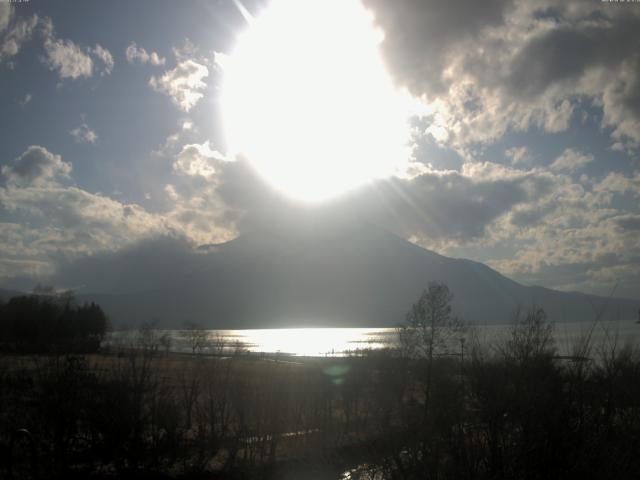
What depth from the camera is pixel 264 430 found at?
2812cm

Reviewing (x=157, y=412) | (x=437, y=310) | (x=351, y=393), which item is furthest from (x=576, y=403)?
(x=437, y=310)

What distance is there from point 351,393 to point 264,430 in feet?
41.8

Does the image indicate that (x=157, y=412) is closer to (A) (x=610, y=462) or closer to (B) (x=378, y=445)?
(B) (x=378, y=445)

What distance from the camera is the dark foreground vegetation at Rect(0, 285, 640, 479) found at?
25.8 ft

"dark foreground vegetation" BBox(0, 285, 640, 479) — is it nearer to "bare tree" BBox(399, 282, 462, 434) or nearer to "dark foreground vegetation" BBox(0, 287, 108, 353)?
"bare tree" BBox(399, 282, 462, 434)

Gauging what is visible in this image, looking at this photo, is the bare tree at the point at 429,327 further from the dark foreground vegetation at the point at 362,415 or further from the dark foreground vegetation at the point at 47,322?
the dark foreground vegetation at the point at 47,322

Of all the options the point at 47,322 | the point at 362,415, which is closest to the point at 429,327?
the point at 362,415

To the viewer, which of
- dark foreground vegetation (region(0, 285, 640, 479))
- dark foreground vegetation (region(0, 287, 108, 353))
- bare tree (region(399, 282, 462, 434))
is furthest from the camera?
dark foreground vegetation (region(0, 287, 108, 353))

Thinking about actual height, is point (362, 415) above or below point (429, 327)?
below

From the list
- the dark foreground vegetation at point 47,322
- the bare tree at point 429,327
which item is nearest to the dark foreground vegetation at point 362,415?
the bare tree at point 429,327

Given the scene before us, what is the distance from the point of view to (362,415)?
139 feet

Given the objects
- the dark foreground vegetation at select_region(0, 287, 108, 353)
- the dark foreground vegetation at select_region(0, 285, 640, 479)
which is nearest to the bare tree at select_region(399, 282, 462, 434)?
the dark foreground vegetation at select_region(0, 285, 640, 479)

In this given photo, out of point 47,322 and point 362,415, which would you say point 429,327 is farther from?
point 47,322

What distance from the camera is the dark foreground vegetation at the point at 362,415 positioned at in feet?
25.8
